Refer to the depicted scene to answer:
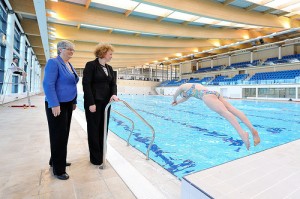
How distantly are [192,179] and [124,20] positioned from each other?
912 centimetres

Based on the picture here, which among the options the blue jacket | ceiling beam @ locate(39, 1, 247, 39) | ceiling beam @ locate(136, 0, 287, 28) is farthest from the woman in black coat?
ceiling beam @ locate(39, 1, 247, 39)

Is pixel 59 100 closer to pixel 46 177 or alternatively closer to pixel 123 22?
pixel 46 177

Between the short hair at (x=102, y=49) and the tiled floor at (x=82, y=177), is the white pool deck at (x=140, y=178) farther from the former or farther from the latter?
the short hair at (x=102, y=49)

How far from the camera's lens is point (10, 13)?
721 cm

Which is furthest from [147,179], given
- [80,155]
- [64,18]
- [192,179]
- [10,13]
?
[10,13]

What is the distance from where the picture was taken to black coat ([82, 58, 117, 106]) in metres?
1.85

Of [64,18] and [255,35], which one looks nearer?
[64,18]

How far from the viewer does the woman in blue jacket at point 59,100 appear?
156cm

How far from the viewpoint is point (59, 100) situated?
Answer: 165 centimetres

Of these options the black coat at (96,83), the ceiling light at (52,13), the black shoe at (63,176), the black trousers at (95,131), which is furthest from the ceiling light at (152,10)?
the black shoe at (63,176)

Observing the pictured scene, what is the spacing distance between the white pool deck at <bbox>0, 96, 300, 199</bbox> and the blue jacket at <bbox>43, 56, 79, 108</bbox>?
69 centimetres

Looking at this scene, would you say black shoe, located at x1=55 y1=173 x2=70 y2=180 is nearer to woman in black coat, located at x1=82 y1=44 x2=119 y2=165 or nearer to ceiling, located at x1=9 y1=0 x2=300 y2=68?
woman in black coat, located at x1=82 y1=44 x2=119 y2=165

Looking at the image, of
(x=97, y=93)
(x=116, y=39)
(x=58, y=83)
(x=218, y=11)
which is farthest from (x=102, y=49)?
(x=116, y=39)

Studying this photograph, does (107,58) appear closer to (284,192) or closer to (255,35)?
(284,192)
